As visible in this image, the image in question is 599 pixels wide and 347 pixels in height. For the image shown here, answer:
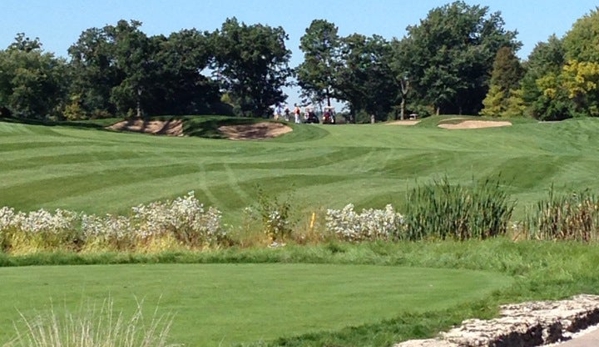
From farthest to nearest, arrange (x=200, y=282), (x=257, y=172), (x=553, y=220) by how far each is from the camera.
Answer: (x=257, y=172)
(x=553, y=220)
(x=200, y=282)

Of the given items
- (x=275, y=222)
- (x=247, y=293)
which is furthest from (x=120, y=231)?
(x=247, y=293)

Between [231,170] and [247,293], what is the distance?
60.4 feet

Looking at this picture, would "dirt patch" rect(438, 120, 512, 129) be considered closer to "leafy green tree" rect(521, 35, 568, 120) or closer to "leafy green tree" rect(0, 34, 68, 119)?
"leafy green tree" rect(521, 35, 568, 120)

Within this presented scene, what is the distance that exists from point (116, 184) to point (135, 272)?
13.5 metres

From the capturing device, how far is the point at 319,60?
302 ft

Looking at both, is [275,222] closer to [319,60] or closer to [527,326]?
[527,326]

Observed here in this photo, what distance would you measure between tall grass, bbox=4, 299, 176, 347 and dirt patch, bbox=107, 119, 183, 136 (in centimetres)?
4303

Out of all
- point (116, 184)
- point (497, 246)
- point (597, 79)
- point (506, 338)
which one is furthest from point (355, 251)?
point (597, 79)

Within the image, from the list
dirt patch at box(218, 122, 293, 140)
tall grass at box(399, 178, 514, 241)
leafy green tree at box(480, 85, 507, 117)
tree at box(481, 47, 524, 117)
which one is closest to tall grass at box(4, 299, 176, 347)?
tall grass at box(399, 178, 514, 241)

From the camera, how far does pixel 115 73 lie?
77.9m

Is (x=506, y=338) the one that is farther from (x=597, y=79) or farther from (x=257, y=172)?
(x=597, y=79)

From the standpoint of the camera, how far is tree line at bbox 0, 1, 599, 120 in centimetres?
7219

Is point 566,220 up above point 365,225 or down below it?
above

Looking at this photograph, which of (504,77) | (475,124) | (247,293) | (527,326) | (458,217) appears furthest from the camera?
(504,77)
